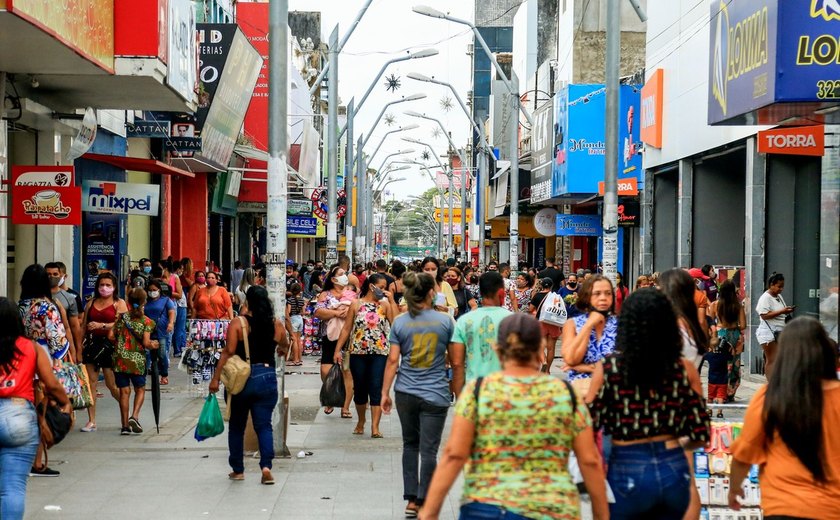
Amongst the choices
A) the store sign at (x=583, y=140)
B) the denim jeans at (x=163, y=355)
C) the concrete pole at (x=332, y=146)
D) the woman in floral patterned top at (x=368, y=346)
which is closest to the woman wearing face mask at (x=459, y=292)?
the woman in floral patterned top at (x=368, y=346)

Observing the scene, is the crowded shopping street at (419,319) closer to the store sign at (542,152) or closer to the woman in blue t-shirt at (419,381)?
the woman in blue t-shirt at (419,381)

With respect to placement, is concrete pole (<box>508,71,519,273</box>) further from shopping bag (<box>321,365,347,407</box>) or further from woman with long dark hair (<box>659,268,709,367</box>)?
woman with long dark hair (<box>659,268,709,367</box>)

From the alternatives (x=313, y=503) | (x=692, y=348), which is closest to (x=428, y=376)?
(x=313, y=503)

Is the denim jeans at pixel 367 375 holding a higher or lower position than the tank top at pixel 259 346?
lower

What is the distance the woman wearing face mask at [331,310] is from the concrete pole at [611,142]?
343 centimetres

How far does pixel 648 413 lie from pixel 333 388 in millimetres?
7987

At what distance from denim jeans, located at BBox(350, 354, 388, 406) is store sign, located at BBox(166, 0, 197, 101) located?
5397 millimetres

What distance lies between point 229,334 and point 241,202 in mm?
30386

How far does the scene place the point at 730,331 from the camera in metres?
14.3

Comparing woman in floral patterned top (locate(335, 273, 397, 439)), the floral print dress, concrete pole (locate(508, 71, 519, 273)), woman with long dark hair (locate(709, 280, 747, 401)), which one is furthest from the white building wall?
Result: the floral print dress

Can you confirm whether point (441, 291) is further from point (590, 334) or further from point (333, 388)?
point (590, 334)

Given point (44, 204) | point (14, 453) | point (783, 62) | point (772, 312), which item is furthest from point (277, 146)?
point (772, 312)

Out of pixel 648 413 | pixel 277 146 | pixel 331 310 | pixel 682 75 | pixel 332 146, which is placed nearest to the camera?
pixel 648 413

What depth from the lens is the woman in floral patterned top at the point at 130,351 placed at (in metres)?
13.0
